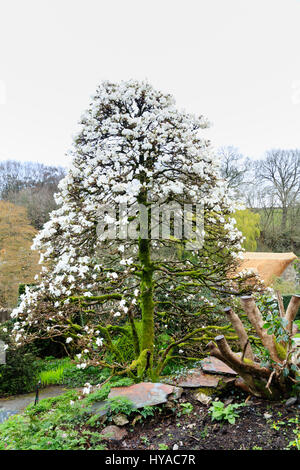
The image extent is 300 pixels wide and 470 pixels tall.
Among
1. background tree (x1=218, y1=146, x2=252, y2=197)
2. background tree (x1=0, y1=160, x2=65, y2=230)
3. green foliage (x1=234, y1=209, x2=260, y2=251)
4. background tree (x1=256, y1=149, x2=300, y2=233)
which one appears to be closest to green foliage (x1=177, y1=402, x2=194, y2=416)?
background tree (x1=0, y1=160, x2=65, y2=230)

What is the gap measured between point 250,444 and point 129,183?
331cm

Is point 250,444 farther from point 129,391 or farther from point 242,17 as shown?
point 242,17

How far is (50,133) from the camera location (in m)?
7.83

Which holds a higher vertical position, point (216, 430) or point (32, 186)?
point (32, 186)

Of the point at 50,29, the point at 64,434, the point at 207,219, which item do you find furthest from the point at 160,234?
the point at 50,29

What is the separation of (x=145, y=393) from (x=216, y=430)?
0.83 meters

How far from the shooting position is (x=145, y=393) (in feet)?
9.05

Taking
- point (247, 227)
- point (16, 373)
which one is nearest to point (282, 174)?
point (247, 227)

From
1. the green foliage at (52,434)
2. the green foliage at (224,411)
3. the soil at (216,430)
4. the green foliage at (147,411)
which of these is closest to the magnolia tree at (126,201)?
the green foliage at (52,434)

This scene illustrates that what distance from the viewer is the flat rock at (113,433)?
2.19m

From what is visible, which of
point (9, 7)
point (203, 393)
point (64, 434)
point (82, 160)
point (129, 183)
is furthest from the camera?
point (82, 160)

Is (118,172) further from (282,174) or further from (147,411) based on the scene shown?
(282,174)

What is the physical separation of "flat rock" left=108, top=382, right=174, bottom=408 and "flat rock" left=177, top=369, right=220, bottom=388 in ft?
0.85

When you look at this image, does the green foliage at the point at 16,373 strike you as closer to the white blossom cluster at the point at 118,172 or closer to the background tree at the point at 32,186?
the white blossom cluster at the point at 118,172
